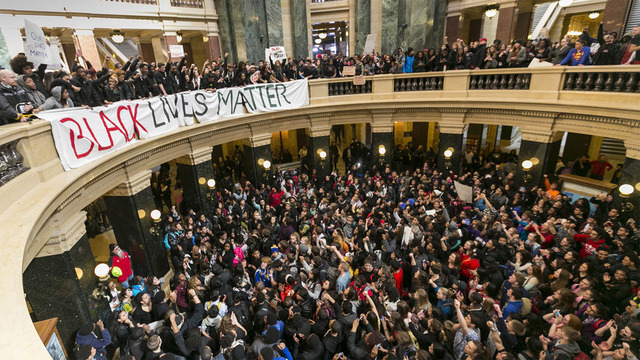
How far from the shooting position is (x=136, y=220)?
9.34 meters

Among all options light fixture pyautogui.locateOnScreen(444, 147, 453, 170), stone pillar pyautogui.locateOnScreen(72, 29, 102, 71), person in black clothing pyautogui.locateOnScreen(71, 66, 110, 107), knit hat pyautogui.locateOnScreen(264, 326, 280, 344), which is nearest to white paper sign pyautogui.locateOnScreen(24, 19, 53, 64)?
person in black clothing pyautogui.locateOnScreen(71, 66, 110, 107)

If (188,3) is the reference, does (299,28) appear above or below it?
below

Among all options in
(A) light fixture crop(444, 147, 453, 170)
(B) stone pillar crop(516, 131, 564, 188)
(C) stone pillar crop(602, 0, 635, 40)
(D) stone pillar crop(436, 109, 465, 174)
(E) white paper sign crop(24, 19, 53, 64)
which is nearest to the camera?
(E) white paper sign crop(24, 19, 53, 64)

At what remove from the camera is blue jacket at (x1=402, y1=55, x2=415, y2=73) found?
1343cm

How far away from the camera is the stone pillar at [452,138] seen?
1336 cm

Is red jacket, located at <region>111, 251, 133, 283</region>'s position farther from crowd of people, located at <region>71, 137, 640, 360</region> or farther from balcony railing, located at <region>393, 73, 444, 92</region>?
balcony railing, located at <region>393, 73, 444, 92</region>

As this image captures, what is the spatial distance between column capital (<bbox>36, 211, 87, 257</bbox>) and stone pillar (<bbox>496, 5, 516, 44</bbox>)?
1737 centimetres

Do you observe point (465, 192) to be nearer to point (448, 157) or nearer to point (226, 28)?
point (448, 157)

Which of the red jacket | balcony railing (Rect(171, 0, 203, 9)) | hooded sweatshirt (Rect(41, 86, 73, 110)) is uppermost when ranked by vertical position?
balcony railing (Rect(171, 0, 203, 9))

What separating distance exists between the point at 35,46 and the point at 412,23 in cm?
1476

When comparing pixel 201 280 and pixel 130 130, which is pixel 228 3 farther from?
pixel 201 280

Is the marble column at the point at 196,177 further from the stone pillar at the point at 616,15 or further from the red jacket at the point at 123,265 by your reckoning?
the stone pillar at the point at 616,15

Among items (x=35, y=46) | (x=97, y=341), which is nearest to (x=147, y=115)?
(x=35, y=46)

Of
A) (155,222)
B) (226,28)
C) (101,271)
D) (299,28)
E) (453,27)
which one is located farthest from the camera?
(299,28)
